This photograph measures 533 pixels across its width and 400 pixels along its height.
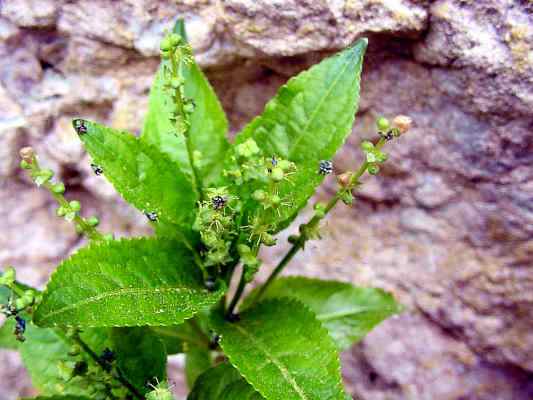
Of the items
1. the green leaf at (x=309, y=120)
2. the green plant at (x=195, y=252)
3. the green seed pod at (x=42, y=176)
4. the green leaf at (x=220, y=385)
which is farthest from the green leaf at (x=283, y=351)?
the green seed pod at (x=42, y=176)

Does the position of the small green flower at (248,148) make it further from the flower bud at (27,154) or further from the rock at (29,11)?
the rock at (29,11)

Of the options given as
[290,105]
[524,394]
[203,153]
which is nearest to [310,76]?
[290,105]

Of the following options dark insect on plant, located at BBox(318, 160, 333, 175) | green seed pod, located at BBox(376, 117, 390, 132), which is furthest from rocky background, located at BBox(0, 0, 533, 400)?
green seed pod, located at BBox(376, 117, 390, 132)

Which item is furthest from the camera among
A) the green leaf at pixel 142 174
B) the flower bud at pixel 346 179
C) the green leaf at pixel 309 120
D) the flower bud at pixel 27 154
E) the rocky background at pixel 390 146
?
the rocky background at pixel 390 146

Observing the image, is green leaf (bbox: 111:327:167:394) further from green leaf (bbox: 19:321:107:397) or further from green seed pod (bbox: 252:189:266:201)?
green seed pod (bbox: 252:189:266:201)

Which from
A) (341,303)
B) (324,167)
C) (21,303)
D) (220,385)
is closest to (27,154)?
(21,303)

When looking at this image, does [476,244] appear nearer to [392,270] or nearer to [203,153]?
[392,270]
